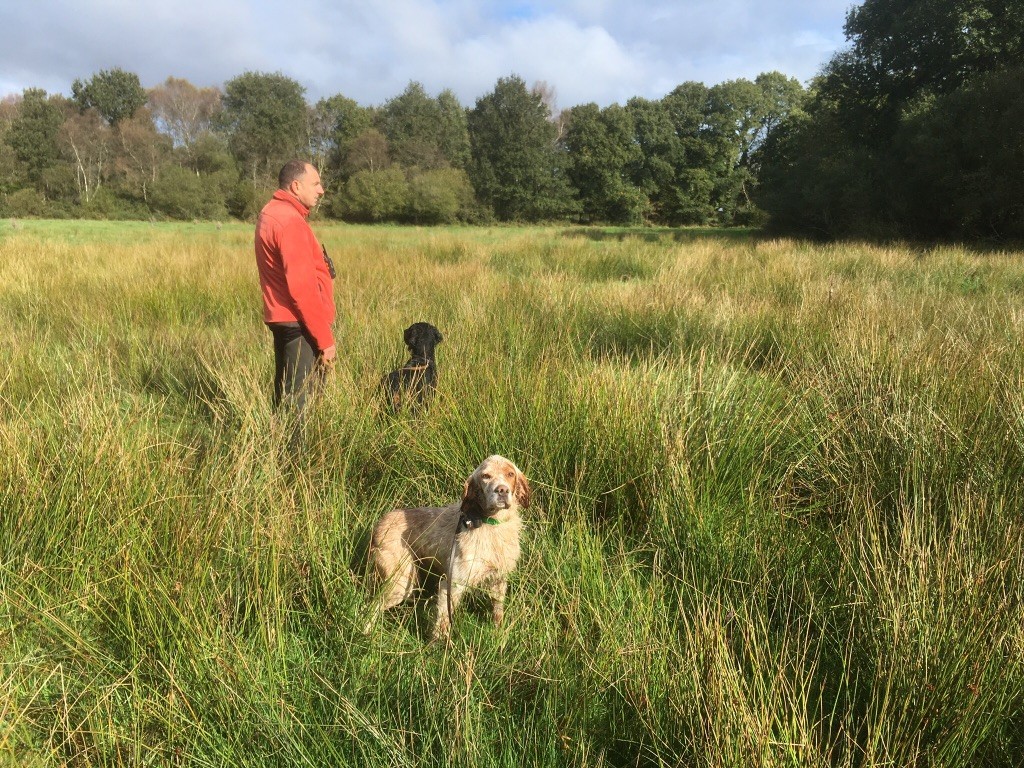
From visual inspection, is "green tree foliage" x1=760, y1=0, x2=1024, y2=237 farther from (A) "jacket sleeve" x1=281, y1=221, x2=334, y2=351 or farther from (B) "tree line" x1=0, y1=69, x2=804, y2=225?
(B) "tree line" x1=0, y1=69, x2=804, y2=225

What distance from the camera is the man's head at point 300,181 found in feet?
13.0

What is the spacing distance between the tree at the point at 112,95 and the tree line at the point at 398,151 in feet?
0.44

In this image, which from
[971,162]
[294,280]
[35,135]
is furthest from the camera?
[35,135]

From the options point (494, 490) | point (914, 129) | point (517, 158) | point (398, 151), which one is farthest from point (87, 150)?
point (494, 490)

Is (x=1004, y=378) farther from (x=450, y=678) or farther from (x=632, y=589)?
(x=450, y=678)

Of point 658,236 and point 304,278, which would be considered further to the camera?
point 658,236

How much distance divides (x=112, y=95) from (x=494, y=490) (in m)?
71.7

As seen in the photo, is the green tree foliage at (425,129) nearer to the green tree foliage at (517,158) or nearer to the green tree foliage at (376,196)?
the green tree foliage at (517,158)

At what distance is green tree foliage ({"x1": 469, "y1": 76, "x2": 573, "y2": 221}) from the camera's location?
5241 cm

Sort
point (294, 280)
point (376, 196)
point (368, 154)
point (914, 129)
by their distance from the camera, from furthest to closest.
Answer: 1. point (368, 154)
2. point (376, 196)
3. point (914, 129)
4. point (294, 280)

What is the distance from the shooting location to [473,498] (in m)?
2.26

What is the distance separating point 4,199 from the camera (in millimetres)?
43219

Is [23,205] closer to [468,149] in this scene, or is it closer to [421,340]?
[468,149]

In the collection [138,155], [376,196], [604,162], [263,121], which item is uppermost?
[263,121]
